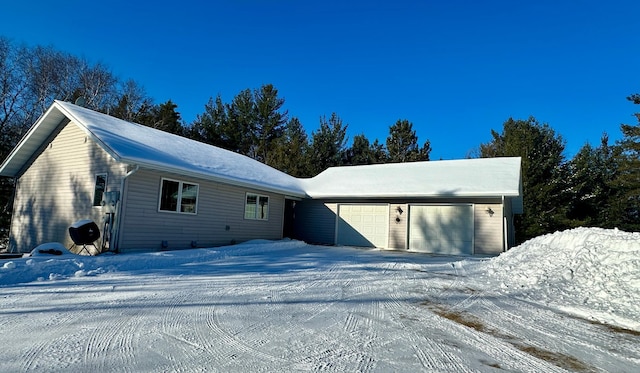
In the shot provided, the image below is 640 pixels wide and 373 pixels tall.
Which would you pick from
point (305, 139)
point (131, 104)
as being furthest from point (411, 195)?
point (131, 104)

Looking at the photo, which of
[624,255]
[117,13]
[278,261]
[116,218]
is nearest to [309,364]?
[624,255]

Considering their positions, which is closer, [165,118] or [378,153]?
[165,118]

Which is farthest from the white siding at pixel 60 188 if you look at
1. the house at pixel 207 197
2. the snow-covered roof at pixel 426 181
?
the snow-covered roof at pixel 426 181

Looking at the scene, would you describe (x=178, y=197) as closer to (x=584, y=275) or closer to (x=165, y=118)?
(x=584, y=275)

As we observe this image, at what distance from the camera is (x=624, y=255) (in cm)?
611

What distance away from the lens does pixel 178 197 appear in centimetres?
1116

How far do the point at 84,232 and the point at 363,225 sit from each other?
10.0m

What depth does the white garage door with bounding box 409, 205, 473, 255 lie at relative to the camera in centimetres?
1374

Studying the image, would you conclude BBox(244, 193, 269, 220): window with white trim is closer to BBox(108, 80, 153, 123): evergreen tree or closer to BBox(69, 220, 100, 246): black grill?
BBox(69, 220, 100, 246): black grill

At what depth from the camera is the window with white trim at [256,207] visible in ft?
45.4

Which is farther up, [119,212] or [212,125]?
[212,125]

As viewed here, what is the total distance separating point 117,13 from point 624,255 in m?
20.8

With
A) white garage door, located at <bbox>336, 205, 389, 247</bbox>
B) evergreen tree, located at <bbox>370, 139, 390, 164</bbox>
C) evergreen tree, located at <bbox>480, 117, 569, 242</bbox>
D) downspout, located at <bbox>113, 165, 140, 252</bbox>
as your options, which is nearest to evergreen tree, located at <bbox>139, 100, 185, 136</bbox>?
evergreen tree, located at <bbox>370, 139, 390, 164</bbox>

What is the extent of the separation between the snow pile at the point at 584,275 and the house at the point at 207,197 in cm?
487
